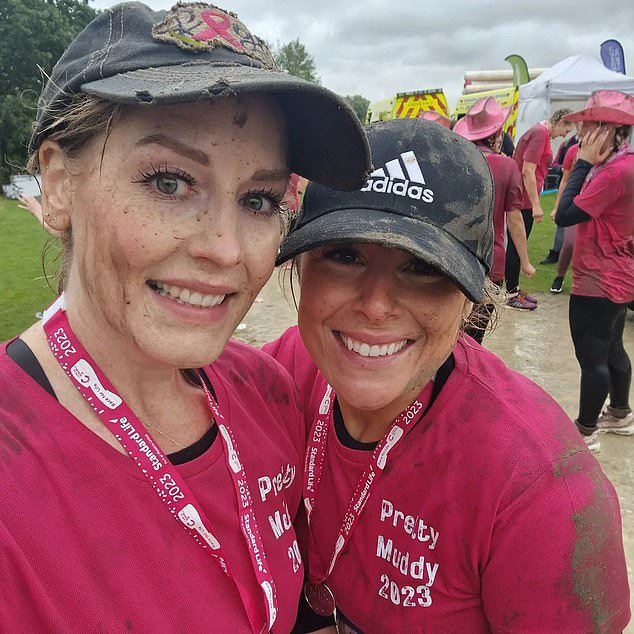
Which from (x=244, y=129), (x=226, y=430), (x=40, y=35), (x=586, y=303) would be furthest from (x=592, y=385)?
(x=40, y=35)

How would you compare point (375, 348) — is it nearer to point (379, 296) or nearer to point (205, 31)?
point (379, 296)

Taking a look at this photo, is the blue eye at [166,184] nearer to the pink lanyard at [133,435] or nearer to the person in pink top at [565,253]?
the pink lanyard at [133,435]

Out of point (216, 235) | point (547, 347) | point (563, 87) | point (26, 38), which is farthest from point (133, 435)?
point (26, 38)

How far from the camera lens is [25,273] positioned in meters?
9.01

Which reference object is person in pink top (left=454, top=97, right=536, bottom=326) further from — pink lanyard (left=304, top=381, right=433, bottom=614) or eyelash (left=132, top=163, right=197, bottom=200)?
eyelash (left=132, top=163, right=197, bottom=200)

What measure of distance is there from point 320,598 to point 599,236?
11.3ft

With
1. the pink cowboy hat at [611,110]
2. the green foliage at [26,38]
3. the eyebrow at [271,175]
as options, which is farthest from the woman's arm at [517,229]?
the green foliage at [26,38]

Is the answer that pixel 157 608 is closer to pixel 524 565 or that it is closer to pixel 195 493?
pixel 195 493

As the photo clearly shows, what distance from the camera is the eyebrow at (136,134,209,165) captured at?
3.35ft

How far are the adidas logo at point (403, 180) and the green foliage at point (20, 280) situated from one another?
3155 mm

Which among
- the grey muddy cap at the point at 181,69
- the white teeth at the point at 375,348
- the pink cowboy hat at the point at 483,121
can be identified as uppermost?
the pink cowboy hat at the point at 483,121

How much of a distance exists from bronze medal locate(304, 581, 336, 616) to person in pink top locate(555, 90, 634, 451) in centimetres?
304

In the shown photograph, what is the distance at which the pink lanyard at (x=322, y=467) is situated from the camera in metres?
1.50

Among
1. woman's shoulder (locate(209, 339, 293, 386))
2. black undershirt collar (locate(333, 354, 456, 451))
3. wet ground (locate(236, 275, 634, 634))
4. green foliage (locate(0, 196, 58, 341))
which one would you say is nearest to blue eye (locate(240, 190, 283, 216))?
woman's shoulder (locate(209, 339, 293, 386))
